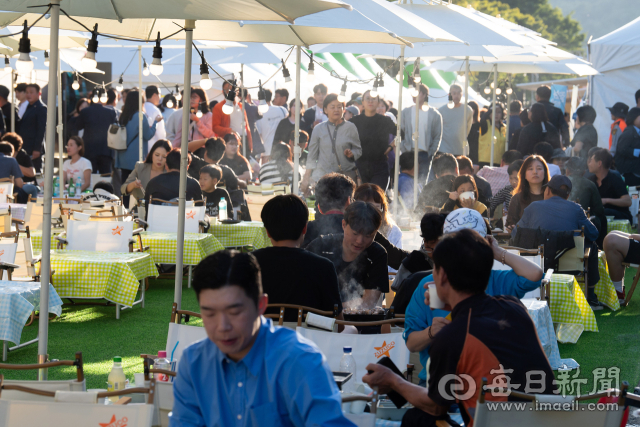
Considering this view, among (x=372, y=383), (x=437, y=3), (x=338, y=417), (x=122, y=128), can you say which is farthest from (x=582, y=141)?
(x=338, y=417)

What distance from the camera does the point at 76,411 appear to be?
104 inches

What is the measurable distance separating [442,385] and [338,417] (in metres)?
0.82

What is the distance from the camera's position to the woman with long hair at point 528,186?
26.2 ft

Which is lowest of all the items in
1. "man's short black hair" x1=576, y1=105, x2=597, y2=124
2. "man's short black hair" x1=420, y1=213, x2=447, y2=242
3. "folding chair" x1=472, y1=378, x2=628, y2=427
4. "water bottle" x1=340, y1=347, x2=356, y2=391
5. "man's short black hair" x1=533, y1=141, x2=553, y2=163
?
"water bottle" x1=340, y1=347, x2=356, y2=391

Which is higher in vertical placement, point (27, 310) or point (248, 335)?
point (248, 335)

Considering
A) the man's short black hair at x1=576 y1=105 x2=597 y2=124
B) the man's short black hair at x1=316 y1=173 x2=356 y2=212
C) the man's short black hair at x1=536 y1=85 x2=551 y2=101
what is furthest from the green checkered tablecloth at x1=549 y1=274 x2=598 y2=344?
the man's short black hair at x1=536 y1=85 x2=551 y2=101

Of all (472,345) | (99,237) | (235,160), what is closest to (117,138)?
(235,160)

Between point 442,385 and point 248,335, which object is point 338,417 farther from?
point 442,385

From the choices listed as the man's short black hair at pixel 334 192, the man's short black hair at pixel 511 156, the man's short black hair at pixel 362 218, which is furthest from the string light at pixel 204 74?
the man's short black hair at pixel 511 156

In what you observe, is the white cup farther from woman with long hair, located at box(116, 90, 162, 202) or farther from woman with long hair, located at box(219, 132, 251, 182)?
woman with long hair, located at box(116, 90, 162, 202)

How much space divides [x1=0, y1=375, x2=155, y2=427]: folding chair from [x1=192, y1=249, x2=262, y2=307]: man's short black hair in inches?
27.9

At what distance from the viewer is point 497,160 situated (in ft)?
49.4

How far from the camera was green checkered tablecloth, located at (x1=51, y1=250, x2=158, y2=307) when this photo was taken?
22.6 feet

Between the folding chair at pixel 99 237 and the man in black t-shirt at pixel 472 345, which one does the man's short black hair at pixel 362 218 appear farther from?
the folding chair at pixel 99 237
